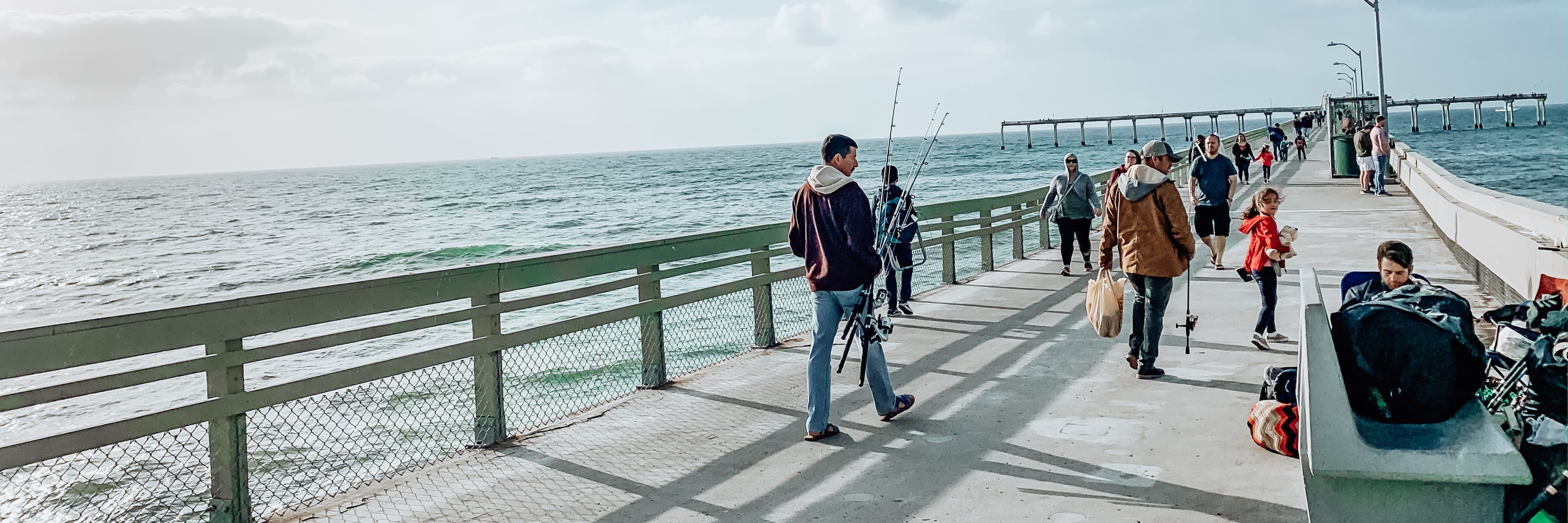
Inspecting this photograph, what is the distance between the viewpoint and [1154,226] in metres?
7.20

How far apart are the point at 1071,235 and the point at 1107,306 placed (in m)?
6.24

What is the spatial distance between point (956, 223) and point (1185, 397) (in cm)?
680

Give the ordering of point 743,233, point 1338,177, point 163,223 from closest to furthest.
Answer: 1. point 743,233
2. point 1338,177
3. point 163,223

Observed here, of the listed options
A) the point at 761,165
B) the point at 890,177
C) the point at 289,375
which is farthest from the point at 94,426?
the point at 761,165

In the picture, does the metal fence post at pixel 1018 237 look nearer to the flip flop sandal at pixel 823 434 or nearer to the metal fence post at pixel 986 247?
the metal fence post at pixel 986 247

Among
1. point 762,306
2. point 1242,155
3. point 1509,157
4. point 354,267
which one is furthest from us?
point 1509,157

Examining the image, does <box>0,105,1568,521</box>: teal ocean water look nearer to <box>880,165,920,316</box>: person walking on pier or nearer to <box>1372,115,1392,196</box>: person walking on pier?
<box>880,165,920,316</box>: person walking on pier

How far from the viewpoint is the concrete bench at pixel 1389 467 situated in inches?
148

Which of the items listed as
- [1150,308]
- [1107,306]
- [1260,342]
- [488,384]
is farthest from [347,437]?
[1260,342]

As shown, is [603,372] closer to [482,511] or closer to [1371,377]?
[482,511]

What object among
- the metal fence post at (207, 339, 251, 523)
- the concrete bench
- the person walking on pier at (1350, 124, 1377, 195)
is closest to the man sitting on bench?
the concrete bench

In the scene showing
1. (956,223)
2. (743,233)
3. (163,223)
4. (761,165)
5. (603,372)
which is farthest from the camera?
(761,165)

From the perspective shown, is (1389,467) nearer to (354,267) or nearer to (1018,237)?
(1018,237)

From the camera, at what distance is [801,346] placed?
29.8 feet
